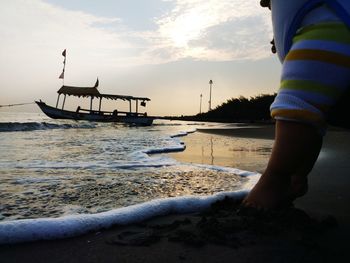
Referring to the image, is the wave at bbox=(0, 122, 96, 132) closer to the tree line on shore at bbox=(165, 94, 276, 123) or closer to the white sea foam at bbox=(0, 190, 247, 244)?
the white sea foam at bbox=(0, 190, 247, 244)

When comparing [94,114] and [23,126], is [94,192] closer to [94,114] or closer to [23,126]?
[23,126]

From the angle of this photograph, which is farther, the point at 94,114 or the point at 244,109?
the point at 244,109

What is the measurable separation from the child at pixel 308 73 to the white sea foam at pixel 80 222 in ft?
2.52

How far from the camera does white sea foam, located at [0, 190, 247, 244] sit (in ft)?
5.31

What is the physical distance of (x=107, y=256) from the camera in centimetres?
135

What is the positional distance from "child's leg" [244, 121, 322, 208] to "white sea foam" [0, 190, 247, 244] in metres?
0.54

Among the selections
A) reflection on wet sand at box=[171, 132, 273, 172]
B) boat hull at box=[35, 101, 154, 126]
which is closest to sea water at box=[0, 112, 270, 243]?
reflection on wet sand at box=[171, 132, 273, 172]

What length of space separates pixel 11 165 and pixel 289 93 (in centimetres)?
399

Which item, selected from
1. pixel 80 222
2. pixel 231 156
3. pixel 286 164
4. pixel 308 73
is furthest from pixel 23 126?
pixel 308 73

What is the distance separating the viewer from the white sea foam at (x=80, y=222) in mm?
1617

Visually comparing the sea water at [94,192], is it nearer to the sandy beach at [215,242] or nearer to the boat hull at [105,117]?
the sandy beach at [215,242]

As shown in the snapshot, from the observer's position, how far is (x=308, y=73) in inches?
51.5

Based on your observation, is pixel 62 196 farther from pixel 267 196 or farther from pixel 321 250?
pixel 321 250

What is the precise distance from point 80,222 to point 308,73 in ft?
3.81
